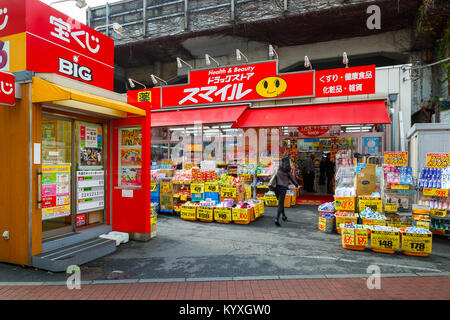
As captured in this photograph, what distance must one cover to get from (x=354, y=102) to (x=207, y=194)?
7.32 meters

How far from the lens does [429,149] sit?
7.89 m

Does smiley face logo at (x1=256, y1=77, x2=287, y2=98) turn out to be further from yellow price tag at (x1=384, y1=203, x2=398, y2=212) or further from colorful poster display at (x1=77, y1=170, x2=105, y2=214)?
colorful poster display at (x1=77, y1=170, x2=105, y2=214)

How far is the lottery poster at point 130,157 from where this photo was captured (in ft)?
20.9

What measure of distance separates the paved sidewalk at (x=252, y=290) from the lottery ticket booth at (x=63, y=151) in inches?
34.0

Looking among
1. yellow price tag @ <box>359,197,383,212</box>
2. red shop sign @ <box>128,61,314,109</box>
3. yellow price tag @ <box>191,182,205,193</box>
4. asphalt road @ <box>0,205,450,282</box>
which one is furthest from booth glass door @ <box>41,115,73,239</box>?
red shop sign @ <box>128,61,314,109</box>

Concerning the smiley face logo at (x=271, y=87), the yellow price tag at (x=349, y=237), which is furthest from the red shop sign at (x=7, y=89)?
the smiley face logo at (x=271, y=87)

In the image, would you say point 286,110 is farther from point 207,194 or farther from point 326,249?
point 326,249

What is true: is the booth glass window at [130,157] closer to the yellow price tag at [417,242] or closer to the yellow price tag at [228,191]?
the yellow price tag at [228,191]

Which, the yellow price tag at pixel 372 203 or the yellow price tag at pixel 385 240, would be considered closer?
the yellow price tag at pixel 385 240

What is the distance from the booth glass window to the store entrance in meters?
0.44

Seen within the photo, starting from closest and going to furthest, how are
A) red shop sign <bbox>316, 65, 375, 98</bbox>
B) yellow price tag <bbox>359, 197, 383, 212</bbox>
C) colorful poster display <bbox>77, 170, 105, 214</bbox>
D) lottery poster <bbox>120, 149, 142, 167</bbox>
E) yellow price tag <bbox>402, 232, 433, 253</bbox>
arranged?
1. yellow price tag <bbox>402, 232, 433, 253</bbox>
2. colorful poster display <bbox>77, 170, 105, 214</bbox>
3. lottery poster <bbox>120, 149, 142, 167</bbox>
4. yellow price tag <bbox>359, 197, 383, 212</bbox>
5. red shop sign <bbox>316, 65, 375, 98</bbox>

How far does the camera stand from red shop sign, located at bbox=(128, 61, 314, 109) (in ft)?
41.1

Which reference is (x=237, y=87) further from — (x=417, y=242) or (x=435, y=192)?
(x=417, y=242)

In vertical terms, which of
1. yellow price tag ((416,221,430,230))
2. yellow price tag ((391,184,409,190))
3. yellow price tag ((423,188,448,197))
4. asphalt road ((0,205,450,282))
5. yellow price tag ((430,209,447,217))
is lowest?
asphalt road ((0,205,450,282))
